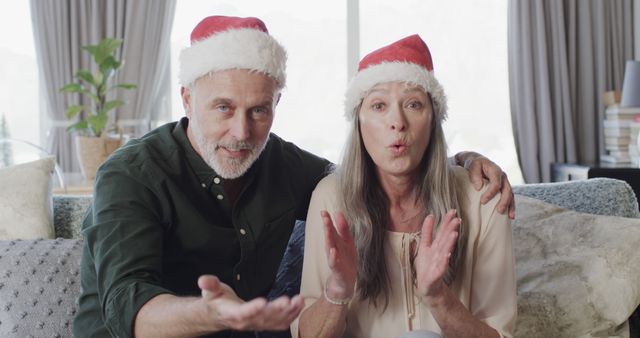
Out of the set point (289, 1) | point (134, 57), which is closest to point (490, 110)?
point (289, 1)

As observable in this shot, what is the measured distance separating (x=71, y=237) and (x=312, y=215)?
853 mm

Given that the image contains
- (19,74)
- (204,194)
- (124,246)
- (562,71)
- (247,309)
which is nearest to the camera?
(247,309)

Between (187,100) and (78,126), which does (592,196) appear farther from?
(78,126)

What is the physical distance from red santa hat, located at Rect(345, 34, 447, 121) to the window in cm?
373

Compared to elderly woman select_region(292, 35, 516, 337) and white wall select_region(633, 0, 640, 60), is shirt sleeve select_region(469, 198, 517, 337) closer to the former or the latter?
elderly woman select_region(292, 35, 516, 337)

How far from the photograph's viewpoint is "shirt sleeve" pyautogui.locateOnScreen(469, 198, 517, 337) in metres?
1.62

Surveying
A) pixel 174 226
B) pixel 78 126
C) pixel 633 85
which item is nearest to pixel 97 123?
pixel 78 126

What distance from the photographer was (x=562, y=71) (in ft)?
16.6

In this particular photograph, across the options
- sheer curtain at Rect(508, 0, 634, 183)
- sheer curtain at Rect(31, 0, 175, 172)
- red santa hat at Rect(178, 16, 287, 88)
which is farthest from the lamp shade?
red santa hat at Rect(178, 16, 287, 88)

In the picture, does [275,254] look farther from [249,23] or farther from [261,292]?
[249,23]

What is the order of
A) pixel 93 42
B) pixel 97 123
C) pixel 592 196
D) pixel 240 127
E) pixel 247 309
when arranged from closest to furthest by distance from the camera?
pixel 247 309
pixel 240 127
pixel 592 196
pixel 97 123
pixel 93 42

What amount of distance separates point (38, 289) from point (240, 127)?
2.42ft

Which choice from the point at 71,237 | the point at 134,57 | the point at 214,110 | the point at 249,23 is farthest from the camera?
the point at 134,57

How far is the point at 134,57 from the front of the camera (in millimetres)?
4789
